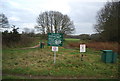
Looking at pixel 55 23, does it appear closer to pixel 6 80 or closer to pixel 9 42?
pixel 9 42

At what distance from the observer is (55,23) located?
146ft

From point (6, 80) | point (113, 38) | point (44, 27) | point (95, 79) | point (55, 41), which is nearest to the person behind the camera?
point (6, 80)

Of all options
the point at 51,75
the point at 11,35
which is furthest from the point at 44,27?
the point at 51,75

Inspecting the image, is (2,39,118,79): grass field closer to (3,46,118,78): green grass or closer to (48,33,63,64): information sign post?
(3,46,118,78): green grass

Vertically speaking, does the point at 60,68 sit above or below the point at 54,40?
below

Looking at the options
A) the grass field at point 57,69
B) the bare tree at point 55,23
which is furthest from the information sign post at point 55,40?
the bare tree at point 55,23

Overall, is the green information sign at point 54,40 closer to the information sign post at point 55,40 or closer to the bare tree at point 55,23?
the information sign post at point 55,40

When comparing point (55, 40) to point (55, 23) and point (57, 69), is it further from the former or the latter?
point (55, 23)

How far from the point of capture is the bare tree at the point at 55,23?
4344 centimetres

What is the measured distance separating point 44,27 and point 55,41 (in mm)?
36093

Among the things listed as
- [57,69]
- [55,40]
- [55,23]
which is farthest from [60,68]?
[55,23]

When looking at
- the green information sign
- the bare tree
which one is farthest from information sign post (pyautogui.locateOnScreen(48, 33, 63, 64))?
the bare tree

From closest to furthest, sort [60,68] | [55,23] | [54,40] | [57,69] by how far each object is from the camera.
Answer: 1. [57,69]
2. [60,68]
3. [54,40]
4. [55,23]

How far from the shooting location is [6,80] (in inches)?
181
